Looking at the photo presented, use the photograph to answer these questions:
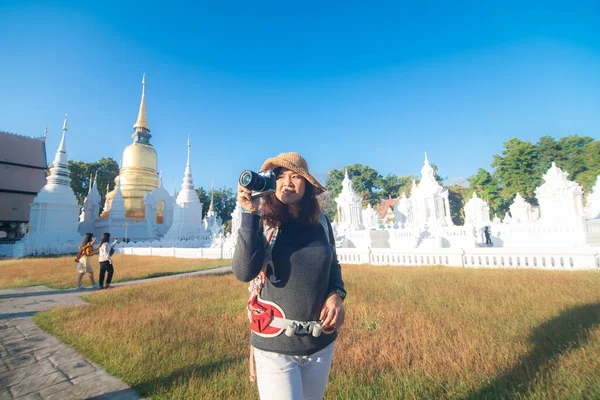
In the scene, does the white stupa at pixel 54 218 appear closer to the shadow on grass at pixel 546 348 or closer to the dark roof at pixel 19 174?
the dark roof at pixel 19 174

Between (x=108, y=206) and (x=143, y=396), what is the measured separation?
33.6 m

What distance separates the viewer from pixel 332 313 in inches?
55.7

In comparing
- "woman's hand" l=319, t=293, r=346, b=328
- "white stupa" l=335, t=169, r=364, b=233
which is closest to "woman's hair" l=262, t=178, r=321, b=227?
"woman's hand" l=319, t=293, r=346, b=328

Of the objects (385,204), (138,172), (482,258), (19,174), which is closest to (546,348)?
(482,258)

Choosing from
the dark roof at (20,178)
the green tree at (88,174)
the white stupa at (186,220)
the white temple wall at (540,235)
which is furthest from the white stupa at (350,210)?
the dark roof at (20,178)

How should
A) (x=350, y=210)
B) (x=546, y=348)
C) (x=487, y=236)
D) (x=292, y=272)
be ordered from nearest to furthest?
1. (x=292, y=272)
2. (x=546, y=348)
3. (x=487, y=236)
4. (x=350, y=210)

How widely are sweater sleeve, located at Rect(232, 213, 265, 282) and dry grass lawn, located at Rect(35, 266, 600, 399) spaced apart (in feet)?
5.99

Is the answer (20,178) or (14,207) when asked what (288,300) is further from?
(20,178)

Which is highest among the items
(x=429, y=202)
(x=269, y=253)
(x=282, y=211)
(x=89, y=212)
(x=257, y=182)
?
(x=89, y=212)

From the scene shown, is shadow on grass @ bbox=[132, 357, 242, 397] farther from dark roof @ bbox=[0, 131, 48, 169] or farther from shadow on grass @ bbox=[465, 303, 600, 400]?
dark roof @ bbox=[0, 131, 48, 169]

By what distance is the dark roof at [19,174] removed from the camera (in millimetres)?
32094

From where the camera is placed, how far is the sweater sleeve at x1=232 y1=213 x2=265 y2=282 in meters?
1.33

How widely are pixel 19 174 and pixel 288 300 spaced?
47435 mm

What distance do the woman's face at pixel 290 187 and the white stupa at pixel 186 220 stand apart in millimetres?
29080
